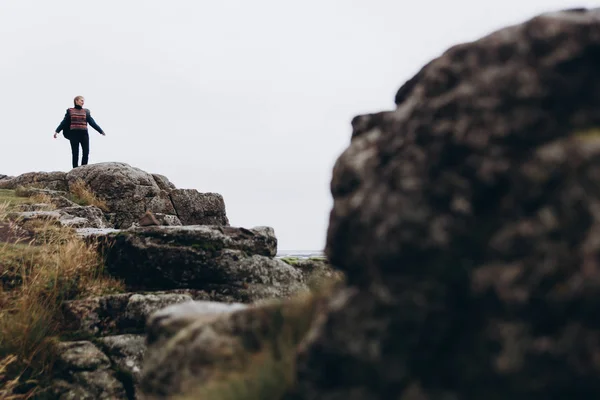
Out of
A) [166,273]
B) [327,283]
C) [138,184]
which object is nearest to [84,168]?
[138,184]

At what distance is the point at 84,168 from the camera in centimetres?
1714

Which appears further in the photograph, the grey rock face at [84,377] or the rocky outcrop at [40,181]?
the rocky outcrop at [40,181]

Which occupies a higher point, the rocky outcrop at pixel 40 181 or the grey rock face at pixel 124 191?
the rocky outcrop at pixel 40 181

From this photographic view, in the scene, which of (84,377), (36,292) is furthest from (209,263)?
(36,292)

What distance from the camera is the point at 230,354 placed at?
272cm

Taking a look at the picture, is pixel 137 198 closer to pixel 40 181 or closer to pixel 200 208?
pixel 200 208

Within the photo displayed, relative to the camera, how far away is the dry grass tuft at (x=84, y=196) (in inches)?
616

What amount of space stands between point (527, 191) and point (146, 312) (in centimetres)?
507

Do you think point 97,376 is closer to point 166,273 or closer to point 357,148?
point 166,273

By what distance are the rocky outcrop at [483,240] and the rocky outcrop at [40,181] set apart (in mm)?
16277

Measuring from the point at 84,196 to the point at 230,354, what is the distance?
46.7ft

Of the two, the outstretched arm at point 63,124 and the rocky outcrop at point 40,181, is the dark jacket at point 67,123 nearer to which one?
the outstretched arm at point 63,124

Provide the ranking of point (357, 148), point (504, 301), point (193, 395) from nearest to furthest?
point (504, 301) < point (193, 395) < point (357, 148)

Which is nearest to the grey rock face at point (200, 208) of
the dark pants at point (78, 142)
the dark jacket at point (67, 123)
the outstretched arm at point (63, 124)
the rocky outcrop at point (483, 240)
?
the dark pants at point (78, 142)
